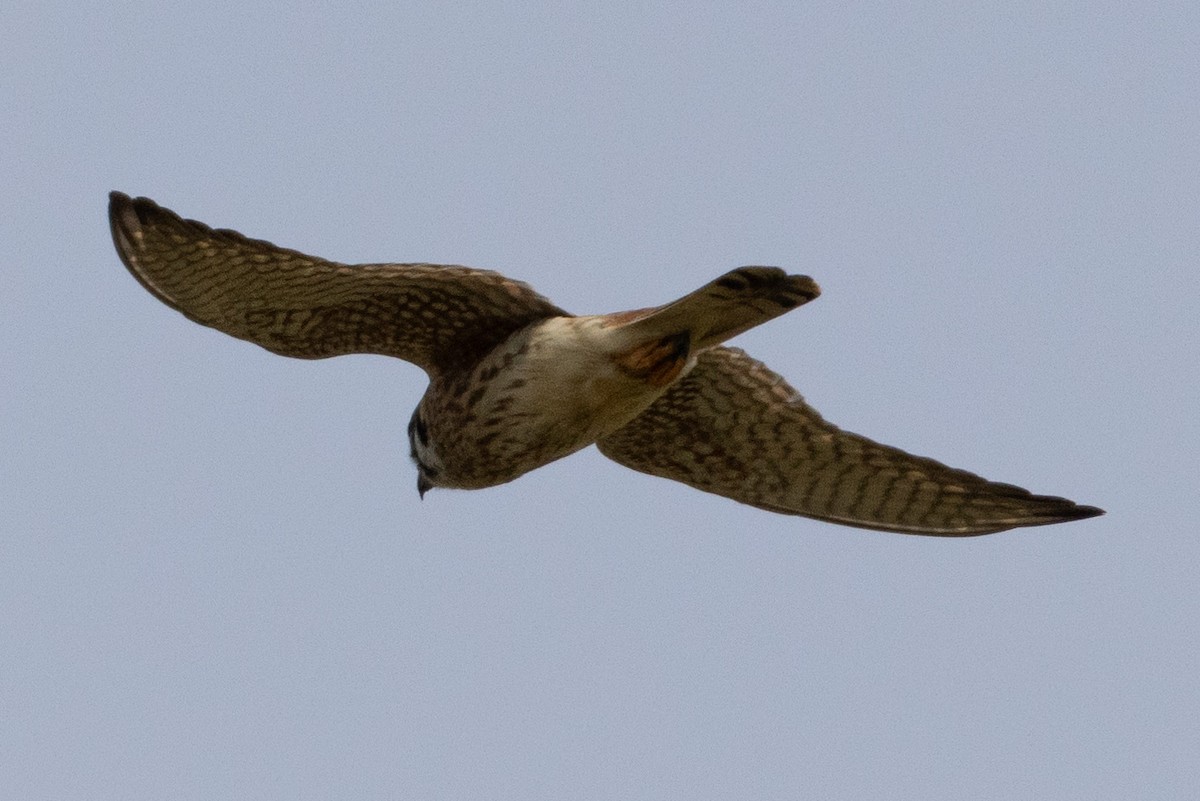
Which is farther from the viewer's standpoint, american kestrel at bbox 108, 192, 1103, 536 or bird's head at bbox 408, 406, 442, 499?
bird's head at bbox 408, 406, 442, 499

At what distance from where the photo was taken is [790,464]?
10344 millimetres

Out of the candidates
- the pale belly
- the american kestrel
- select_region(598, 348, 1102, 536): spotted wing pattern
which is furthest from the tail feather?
select_region(598, 348, 1102, 536): spotted wing pattern

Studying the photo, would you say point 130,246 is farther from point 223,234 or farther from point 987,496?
point 987,496

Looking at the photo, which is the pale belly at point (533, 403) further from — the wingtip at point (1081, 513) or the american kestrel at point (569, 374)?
the wingtip at point (1081, 513)

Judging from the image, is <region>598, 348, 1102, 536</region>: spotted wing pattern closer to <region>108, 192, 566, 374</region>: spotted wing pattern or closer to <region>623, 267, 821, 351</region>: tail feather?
<region>623, 267, 821, 351</region>: tail feather

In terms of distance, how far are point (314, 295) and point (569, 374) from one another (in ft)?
3.89

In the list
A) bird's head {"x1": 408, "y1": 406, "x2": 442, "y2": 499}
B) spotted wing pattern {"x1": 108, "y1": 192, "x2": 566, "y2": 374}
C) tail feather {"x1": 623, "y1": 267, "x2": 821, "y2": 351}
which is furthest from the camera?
bird's head {"x1": 408, "y1": 406, "x2": 442, "y2": 499}

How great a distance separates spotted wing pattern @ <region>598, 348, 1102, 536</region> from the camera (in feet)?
32.8

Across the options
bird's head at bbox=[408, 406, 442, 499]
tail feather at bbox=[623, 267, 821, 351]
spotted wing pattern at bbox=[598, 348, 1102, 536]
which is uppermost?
tail feather at bbox=[623, 267, 821, 351]

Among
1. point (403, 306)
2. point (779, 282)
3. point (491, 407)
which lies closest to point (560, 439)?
point (491, 407)

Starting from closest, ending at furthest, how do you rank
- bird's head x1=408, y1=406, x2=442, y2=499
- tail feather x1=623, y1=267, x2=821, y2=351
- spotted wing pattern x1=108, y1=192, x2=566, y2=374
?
tail feather x1=623, y1=267, x2=821, y2=351 < spotted wing pattern x1=108, y1=192, x2=566, y2=374 < bird's head x1=408, y1=406, x2=442, y2=499

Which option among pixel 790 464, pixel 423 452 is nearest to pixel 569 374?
pixel 423 452

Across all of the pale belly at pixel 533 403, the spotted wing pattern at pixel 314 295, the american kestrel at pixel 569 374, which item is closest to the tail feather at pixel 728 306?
the american kestrel at pixel 569 374

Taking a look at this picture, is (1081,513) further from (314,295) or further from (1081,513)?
(314,295)
